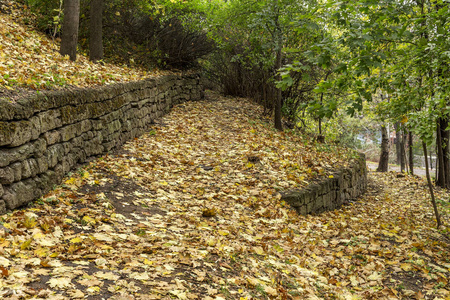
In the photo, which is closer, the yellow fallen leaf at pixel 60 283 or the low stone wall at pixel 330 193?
the yellow fallen leaf at pixel 60 283

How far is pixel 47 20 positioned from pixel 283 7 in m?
6.40

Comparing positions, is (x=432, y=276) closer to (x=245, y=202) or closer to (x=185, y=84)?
(x=245, y=202)

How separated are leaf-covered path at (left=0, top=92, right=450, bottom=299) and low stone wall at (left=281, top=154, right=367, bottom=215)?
0.87 ft

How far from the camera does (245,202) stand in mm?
6359

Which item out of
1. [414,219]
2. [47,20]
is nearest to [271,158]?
[414,219]

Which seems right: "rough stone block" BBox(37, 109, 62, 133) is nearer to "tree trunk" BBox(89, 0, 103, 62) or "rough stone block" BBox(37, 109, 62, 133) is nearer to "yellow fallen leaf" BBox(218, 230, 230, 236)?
"yellow fallen leaf" BBox(218, 230, 230, 236)

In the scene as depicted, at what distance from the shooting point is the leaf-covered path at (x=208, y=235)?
306 centimetres

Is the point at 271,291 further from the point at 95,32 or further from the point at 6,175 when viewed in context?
the point at 95,32

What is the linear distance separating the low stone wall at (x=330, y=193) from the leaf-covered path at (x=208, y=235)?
0.27m

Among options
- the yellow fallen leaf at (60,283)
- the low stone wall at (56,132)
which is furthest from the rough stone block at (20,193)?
the yellow fallen leaf at (60,283)

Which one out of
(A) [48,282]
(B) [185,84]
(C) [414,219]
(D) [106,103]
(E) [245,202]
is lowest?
(C) [414,219]

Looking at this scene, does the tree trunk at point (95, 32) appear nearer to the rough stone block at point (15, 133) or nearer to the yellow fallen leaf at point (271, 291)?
the rough stone block at point (15, 133)

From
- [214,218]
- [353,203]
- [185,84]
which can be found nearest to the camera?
[214,218]

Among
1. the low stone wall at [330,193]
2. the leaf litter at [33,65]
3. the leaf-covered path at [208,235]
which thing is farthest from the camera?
the low stone wall at [330,193]
